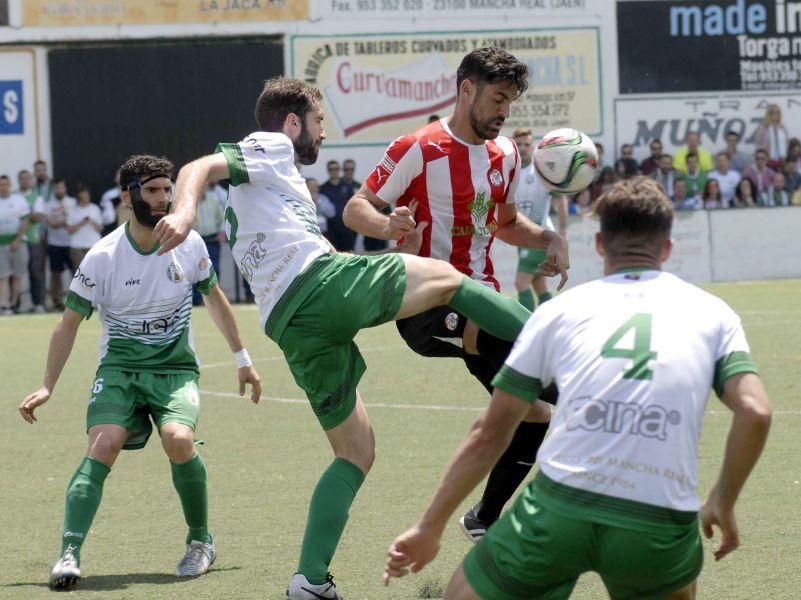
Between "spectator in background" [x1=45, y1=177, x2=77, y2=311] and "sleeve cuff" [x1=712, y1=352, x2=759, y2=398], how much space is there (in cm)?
1940

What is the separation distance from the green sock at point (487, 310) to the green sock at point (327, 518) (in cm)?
77

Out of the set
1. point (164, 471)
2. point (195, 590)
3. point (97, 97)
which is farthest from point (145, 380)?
point (97, 97)

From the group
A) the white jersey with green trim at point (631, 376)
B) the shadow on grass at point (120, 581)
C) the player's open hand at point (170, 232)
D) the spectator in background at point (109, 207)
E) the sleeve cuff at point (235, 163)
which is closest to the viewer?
the white jersey with green trim at point (631, 376)

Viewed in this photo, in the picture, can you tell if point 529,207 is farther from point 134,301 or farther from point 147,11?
point 147,11

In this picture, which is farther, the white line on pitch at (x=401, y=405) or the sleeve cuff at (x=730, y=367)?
the white line on pitch at (x=401, y=405)

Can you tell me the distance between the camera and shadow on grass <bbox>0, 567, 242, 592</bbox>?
6.12 meters

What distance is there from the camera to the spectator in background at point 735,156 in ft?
82.4

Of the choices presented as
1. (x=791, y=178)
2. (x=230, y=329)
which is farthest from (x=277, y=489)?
(x=791, y=178)

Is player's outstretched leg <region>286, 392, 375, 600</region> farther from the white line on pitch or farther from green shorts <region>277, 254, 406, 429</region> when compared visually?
the white line on pitch

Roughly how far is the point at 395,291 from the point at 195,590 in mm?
1578

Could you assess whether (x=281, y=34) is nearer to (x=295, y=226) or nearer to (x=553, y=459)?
(x=295, y=226)

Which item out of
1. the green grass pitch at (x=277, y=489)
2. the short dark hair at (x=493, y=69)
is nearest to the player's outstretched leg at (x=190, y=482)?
the green grass pitch at (x=277, y=489)

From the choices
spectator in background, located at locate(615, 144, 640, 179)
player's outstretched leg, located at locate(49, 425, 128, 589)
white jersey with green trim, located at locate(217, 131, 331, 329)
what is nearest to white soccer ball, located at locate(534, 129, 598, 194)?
white jersey with green trim, located at locate(217, 131, 331, 329)

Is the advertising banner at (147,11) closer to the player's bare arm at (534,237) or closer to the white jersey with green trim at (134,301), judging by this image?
the white jersey with green trim at (134,301)
